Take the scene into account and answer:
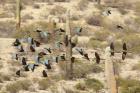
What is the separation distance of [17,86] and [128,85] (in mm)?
4631

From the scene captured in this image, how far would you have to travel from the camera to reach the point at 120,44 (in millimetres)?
30609

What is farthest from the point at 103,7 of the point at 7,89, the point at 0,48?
the point at 7,89

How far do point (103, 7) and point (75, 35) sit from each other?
10.5 meters

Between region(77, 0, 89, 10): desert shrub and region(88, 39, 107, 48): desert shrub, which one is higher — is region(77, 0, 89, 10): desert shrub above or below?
below

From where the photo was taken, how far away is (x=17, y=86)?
2095 centimetres

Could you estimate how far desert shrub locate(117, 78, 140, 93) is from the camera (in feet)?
63.6

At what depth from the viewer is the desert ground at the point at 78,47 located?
21.2 metres

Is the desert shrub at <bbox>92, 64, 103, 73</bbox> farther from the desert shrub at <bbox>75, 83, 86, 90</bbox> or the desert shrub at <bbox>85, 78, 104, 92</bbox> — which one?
the desert shrub at <bbox>75, 83, 86, 90</bbox>

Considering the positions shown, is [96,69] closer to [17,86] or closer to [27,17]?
[17,86]

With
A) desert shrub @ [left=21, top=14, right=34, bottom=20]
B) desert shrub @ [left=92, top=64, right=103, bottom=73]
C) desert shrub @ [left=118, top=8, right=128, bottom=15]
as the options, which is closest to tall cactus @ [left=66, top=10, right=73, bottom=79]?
desert shrub @ [left=92, top=64, right=103, bottom=73]

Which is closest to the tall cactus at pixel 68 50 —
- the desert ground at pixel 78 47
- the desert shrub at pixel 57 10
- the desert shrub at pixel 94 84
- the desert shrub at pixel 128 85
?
the desert ground at pixel 78 47

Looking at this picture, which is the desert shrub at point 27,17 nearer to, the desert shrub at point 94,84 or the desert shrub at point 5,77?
the desert shrub at point 5,77

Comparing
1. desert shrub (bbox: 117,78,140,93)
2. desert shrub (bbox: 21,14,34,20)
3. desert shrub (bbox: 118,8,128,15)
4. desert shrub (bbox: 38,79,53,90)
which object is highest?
desert shrub (bbox: 117,78,140,93)

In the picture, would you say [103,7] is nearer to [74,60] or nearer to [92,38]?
[92,38]
